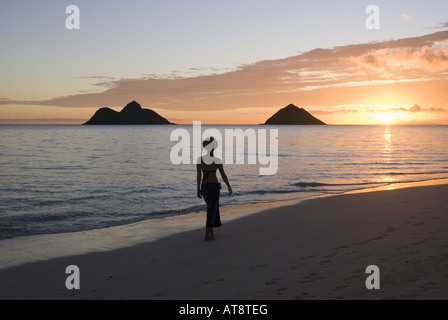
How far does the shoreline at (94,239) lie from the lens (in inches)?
368

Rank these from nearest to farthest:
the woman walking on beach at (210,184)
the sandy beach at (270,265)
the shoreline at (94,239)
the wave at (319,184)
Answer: the sandy beach at (270,265) < the shoreline at (94,239) < the woman walking on beach at (210,184) < the wave at (319,184)

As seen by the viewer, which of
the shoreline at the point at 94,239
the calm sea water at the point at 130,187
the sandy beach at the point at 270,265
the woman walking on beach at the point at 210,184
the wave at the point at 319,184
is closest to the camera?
the sandy beach at the point at 270,265

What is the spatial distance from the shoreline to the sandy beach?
1.54ft

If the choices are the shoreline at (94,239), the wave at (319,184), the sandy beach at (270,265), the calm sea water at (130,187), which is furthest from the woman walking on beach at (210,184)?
the wave at (319,184)

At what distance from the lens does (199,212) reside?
1524 cm

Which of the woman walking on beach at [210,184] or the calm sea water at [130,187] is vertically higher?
the woman walking on beach at [210,184]

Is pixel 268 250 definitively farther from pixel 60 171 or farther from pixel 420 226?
pixel 60 171

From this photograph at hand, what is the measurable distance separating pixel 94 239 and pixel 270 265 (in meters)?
5.68

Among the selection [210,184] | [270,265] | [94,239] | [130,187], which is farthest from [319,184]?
[270,265]

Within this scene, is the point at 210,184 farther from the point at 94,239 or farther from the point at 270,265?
the point at 94,239

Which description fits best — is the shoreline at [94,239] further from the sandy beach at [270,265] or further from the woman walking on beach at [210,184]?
the woman walking on beach at [210,184]

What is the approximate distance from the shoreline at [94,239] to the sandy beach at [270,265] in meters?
0.47

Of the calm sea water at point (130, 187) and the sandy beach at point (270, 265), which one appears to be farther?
the calm sea water at point (130, 187)
